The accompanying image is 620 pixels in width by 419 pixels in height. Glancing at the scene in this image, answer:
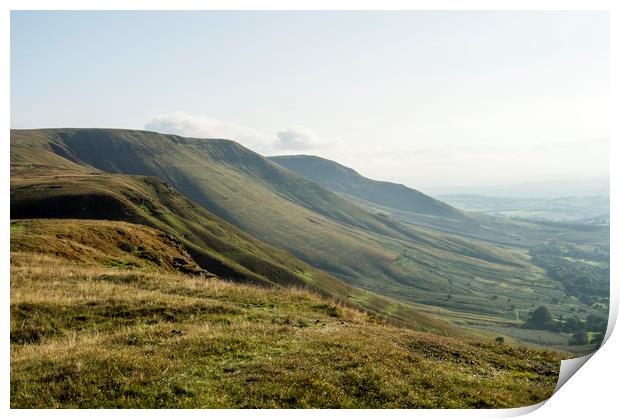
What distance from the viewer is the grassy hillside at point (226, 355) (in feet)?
53.5

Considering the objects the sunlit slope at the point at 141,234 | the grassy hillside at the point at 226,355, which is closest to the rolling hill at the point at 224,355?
the grassy hillside at the point at 226,355

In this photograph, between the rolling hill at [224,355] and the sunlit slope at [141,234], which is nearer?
the rolling hill at [224,355]

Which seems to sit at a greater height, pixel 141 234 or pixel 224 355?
pixel 224 355

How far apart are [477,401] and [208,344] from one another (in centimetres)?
1203

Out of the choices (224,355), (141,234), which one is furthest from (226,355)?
(141,234)

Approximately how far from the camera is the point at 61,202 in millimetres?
93812

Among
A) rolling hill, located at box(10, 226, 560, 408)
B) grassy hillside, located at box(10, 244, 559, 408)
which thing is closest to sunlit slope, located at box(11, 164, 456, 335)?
rolling hill, located at box(10, 226, 560, 408)

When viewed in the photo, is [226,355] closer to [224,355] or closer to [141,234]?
[224,355]

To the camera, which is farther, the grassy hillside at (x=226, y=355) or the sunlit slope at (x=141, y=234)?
the sunlit slope at (x=141, y=234)

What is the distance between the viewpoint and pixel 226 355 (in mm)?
19719

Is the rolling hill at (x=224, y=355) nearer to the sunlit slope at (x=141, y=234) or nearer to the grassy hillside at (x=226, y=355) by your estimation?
the grassy hillside at (x=226, y=355)

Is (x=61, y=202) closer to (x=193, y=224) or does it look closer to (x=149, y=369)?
(x=193, y=224)

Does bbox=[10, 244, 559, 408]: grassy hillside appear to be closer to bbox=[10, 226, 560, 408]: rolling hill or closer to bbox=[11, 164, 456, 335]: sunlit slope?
bbox=[10, 226, 560, 408]: rolling hill
